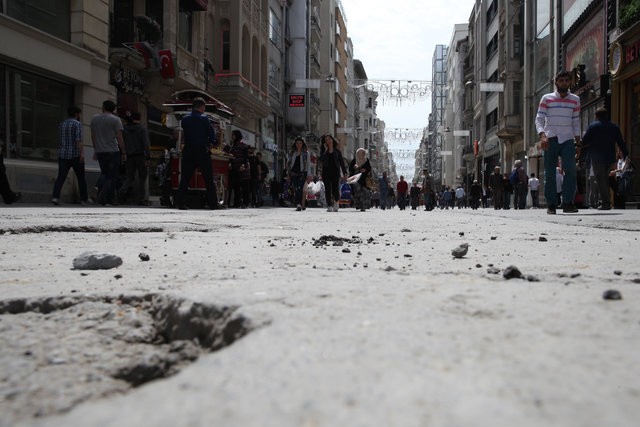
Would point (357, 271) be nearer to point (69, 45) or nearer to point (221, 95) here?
point (69, 45)

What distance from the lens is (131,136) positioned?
11.5m

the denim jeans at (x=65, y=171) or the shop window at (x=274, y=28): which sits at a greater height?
the shop window at (x=274, y=28)

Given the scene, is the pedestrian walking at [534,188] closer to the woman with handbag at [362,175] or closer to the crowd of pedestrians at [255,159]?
the crowd of pedestrians at [255,159]

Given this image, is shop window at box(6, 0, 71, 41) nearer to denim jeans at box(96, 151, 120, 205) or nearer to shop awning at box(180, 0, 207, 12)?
denim jeans at box(96, 151, 120, 205)

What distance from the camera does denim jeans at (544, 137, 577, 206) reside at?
7.80 metres

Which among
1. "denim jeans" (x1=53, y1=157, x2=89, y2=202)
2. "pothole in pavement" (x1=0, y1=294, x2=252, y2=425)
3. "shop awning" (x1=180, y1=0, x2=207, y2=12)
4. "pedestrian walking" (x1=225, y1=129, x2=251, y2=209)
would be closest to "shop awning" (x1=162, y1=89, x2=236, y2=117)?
"pedestrian walking" (x1=225, y1=129, x2=251, y2=209)

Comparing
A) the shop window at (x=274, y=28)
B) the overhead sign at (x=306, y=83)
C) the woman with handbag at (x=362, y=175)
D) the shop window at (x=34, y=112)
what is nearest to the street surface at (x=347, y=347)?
the shop window at (x=34, y=112)

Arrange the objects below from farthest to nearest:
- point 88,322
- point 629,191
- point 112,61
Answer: point 112,61, point 629,191, point 88,322

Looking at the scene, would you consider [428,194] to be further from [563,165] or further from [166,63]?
[563,165]

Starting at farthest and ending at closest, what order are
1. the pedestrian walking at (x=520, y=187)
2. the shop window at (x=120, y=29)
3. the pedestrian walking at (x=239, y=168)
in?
the pedestrian walking at (x=520, y=187) < the shop window at (x=120, y=29) < the pedestrian walking at (x=239, y=168)

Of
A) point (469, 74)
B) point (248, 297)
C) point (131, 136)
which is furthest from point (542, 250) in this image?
point (469, 74)

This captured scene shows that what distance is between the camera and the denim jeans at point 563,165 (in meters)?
7.80

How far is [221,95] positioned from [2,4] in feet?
41.4

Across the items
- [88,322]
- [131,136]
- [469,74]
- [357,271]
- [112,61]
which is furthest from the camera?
[469,74]
